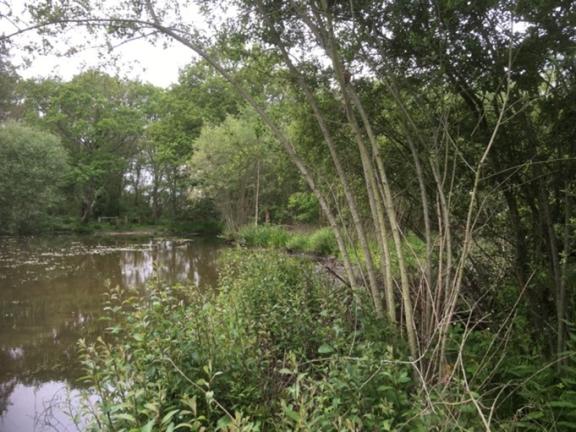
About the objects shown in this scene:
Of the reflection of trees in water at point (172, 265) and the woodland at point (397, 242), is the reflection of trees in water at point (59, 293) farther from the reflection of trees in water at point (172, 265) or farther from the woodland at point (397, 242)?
the woodland at point (397, 242)

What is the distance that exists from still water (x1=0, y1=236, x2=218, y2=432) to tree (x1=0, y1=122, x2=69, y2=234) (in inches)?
182

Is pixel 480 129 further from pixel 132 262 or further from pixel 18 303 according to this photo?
pixel 132 262

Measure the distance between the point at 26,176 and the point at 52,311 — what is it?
A: 16.4 m

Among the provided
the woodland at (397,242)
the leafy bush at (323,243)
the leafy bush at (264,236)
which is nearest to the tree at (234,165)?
the leafy bush at (264,236)

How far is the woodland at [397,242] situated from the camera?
2.14 m

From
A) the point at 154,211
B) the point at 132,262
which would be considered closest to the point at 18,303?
the point at 132,262

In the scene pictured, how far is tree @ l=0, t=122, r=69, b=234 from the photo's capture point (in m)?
20.7

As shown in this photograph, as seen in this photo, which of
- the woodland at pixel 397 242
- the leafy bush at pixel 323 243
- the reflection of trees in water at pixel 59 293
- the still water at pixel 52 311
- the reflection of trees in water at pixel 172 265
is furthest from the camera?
the leafy bush at pixel 323 243

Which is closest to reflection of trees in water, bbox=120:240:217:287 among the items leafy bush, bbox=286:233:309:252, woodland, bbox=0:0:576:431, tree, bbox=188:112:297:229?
leafy bush, bbox=286:233:309:252

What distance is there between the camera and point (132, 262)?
46.2ft

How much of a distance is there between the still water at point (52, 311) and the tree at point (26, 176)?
462 centimetres

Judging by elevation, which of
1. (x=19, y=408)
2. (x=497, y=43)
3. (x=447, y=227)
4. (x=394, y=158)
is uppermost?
(x=497, y=43)

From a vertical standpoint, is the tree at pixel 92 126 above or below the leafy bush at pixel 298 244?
above

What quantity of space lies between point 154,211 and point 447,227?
31.1 m
